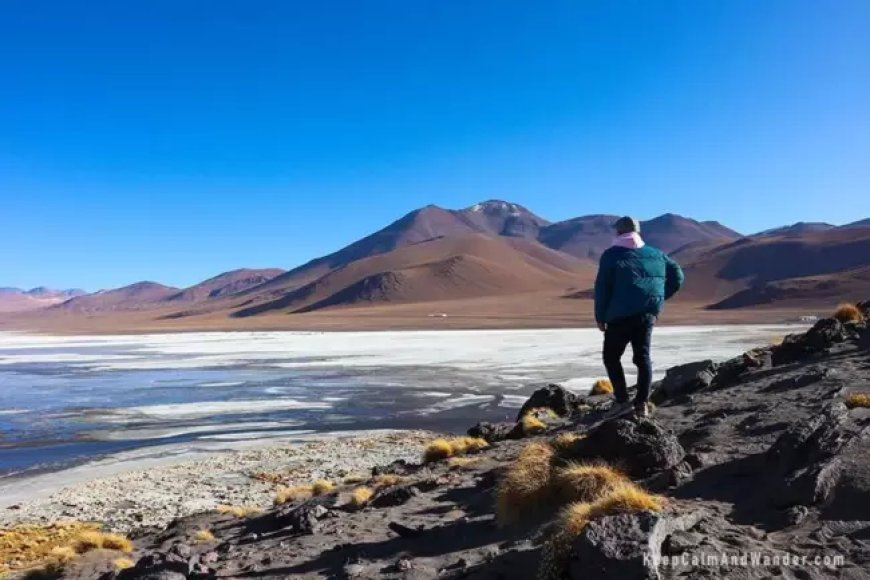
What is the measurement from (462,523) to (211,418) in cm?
1577

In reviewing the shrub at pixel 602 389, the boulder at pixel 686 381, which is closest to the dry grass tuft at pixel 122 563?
the boulder at pixel 686 381

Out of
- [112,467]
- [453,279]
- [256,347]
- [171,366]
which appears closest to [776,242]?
[453,279]

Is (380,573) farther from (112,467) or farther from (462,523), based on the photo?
(112,467)

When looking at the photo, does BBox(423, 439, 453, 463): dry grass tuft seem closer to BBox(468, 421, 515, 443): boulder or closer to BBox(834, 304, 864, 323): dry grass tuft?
BBox(468, 421, 515, 443): boulder

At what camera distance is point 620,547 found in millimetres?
3514

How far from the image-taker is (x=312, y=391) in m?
25.5

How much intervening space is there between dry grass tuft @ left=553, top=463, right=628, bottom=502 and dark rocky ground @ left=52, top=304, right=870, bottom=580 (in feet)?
0.95

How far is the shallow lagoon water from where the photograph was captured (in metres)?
17.7

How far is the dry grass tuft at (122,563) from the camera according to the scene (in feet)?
23.4

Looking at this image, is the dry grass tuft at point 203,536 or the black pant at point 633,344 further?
the dry grass tuft at point 203,536

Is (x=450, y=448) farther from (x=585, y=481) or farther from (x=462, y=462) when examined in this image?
(x=585, y=481)

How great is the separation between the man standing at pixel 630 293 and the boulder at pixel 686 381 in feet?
13.0

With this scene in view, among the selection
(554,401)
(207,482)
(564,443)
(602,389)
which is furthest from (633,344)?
(207,482)

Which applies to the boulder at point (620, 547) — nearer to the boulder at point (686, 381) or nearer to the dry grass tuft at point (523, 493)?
the dry grass tuft at point (523, 493)
